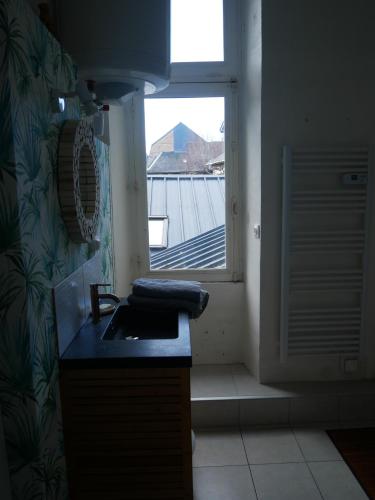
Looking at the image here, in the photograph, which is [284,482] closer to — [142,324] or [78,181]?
[142,324]

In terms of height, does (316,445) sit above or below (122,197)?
below

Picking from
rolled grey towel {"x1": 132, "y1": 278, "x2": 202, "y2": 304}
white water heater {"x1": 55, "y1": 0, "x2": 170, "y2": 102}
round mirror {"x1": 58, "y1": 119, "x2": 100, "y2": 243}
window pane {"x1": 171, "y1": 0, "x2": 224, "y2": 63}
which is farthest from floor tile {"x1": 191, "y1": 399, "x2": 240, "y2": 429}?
window pane {"x1": 171, "y1": 0, "x2": 224, "y2": 63}

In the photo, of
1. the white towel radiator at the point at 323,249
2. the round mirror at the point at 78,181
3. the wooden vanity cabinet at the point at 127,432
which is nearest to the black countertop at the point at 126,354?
the wooden vanity cabinet at the point at 127,432

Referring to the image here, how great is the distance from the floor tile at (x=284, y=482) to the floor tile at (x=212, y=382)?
0.47 metres

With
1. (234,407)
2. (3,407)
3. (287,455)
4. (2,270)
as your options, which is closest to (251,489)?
(287,455)

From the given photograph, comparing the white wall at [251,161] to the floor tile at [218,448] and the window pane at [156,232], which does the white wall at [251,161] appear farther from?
the window pane at [156,232]

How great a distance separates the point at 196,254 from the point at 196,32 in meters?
1.45

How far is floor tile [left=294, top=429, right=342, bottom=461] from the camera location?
2.06 meters

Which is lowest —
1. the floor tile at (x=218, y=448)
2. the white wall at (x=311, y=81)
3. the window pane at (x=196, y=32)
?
the floor tile at (x=218, y=448)

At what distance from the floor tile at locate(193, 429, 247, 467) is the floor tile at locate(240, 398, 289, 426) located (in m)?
0.11

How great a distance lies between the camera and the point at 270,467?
1995 mm

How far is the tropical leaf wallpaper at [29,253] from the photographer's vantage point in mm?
1032

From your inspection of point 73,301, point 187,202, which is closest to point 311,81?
point 187,202

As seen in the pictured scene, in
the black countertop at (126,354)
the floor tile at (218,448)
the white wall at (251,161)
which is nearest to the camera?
the black countertop at (126,354)
